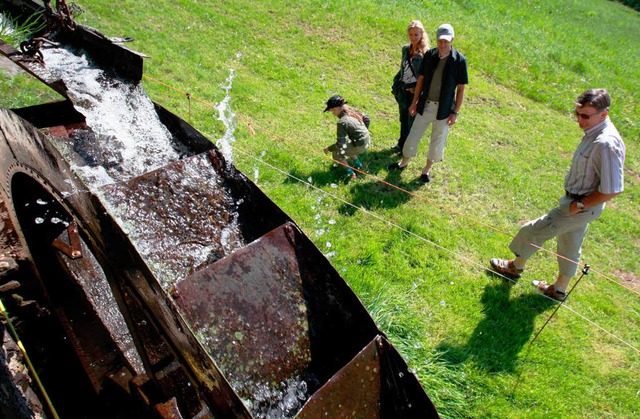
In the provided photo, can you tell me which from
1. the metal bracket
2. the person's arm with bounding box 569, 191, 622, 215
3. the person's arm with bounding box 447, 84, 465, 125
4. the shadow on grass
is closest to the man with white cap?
the person's arm with bounding box 447, 84, 465, 125

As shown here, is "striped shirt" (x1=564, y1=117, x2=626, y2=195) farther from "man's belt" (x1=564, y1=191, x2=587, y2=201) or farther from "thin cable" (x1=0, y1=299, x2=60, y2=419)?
"thin cable" (x1=0, y1=299, x2=60, y2=419)

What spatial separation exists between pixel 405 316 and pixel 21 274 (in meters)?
3.11

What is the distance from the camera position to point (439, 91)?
5.51 metres

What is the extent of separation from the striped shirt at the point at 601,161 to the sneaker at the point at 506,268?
48.8 inches

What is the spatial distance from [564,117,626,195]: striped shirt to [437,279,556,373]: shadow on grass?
4.41 feet

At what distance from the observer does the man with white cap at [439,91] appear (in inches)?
207

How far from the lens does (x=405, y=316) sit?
14.2ft

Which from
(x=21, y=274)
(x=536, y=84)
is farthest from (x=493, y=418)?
(x=536, y=84)

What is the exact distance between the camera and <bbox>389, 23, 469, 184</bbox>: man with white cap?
527 centimetres

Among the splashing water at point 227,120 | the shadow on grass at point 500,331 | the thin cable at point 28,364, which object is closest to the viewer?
the thin cable at point 28,364

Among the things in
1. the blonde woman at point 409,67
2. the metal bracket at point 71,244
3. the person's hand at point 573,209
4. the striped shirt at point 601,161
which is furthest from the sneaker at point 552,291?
the metal bracket at point 71,244

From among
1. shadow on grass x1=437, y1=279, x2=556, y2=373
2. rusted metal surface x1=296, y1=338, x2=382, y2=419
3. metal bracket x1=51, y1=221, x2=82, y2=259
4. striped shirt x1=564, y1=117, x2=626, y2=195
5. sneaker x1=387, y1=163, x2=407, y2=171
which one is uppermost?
striped shirt x1=564, y1=117, x2=626, y2=195

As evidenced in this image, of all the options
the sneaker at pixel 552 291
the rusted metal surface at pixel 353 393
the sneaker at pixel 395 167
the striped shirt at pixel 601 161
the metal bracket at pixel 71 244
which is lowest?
the sneaker at pixel 552 291

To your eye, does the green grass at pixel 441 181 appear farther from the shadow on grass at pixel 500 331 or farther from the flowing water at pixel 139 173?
the flowing water at pixel 139 173
